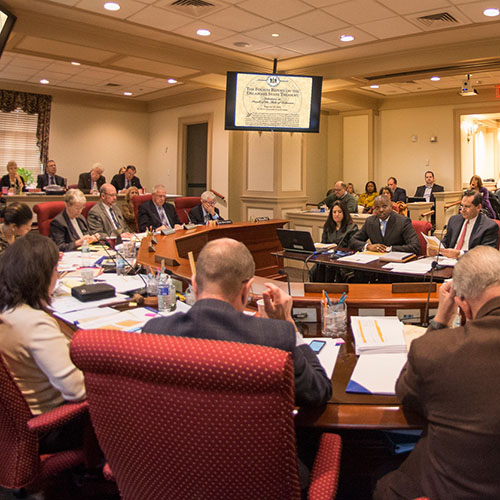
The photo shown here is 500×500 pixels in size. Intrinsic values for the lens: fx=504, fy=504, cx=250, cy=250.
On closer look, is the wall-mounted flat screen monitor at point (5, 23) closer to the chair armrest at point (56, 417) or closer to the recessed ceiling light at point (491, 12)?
the chair armrest at point (56, 417)

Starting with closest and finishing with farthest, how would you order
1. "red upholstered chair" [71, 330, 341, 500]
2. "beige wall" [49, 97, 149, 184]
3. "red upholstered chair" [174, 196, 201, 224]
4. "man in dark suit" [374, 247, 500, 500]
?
"red upholstered chair" [71, 330, 341, 500]
"man in dark suit" [374, 247, 500, 500]
"red upholstered chair" [174, 196, 201, 224]
"beige wall" [49, 97, 149, 184]

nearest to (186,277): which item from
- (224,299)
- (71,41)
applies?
(224,299)

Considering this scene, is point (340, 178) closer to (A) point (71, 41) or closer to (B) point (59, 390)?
(A) point (71, 41)

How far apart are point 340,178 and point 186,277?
30.2ft

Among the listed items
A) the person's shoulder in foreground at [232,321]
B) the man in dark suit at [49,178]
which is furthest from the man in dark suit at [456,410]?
the man in dark suit at [49,178]

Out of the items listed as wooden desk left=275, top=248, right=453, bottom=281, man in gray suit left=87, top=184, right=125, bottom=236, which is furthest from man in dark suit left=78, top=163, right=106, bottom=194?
wooden desk left=275, top=248, right=453, bottom=281

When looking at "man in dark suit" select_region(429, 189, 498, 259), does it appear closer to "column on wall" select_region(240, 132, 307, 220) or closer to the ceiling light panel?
the ceiling light panel

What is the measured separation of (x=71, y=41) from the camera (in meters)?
5.60

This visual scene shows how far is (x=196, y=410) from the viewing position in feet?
3.28

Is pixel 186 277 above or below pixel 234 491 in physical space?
above

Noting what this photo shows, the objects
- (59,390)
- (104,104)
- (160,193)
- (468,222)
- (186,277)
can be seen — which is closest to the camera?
(59,390)

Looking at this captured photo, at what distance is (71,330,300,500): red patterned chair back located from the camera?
97 cm

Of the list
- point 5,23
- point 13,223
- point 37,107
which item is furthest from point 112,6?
point 37,107

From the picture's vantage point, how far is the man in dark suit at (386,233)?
14.8 feet
